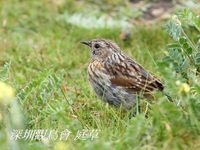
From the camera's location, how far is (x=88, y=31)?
9.38m

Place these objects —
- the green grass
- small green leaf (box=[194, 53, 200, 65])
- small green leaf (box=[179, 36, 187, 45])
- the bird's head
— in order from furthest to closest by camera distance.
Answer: the bird's head
small green leaf (box=[194, 53, 200, 65])
small green leaf (box=[179, 36, 187, 45])
the green grass

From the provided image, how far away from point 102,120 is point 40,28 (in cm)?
386

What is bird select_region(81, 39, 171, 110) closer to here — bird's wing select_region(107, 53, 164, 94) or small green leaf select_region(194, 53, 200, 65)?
bird's wing select_region(107, 53, 164, 94)

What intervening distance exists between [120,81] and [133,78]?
11cm

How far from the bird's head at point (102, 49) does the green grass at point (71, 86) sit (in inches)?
13.2

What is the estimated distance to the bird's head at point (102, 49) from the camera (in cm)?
697

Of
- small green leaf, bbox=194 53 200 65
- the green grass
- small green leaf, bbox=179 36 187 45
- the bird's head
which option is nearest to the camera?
→ the green grass

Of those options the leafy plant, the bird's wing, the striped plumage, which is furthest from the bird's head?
the leafy plant

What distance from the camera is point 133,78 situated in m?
6.41

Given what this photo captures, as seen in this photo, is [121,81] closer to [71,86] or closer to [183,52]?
[183,52]

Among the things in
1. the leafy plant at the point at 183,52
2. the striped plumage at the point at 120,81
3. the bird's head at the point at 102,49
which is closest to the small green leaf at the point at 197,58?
the leafy plant at the point at 183,52

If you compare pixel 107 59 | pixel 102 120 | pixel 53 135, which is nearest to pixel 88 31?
pixel 107 59

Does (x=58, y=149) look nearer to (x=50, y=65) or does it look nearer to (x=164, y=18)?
(x=50, y=65)

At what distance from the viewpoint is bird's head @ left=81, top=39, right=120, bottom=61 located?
22.9ft
